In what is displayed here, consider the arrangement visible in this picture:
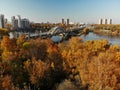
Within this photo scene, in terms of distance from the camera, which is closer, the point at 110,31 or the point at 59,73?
the point at 59,73

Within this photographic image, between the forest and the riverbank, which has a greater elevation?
the riverbank

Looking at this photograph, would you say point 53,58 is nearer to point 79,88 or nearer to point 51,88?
point 51,88

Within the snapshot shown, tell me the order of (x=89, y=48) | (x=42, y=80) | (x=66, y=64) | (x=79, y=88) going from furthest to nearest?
1. (x=89, y=48)
2. (x=66, y=64)
3. (x=42, y=80)
4. (x=79, y=88)

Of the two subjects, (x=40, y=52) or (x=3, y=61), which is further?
(x=40, y=52)

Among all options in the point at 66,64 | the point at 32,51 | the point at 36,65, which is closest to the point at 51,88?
the point at 36,65

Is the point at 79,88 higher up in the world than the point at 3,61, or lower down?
lower down

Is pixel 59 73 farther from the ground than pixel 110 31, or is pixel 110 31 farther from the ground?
pixel 110 31

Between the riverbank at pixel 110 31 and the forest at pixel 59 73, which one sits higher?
the riverbank at pixel 110 31

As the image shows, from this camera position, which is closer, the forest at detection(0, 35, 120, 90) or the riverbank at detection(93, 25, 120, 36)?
the forest at detection(0, 35, 120, 90)

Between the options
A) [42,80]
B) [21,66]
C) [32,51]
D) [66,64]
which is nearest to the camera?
[42,80]

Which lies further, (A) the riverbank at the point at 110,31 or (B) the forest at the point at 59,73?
(A) the riverbank at the point at 110,31
